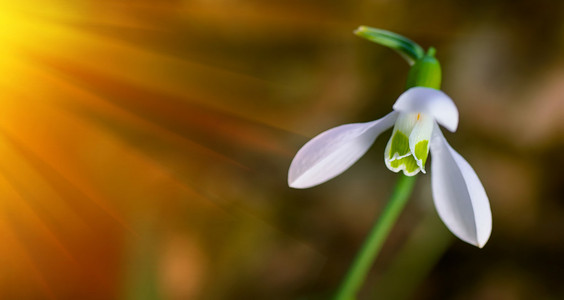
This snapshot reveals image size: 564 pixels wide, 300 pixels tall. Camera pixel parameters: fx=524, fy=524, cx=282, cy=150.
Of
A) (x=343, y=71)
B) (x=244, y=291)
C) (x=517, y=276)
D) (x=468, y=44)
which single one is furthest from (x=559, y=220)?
(x=244, y=291)

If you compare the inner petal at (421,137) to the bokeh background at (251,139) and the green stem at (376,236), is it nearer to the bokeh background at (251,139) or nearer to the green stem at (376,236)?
the green stem at (376,236)

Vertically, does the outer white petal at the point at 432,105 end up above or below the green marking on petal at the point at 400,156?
above

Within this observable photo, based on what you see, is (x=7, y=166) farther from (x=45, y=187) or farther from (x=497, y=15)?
(x=497, y=15)

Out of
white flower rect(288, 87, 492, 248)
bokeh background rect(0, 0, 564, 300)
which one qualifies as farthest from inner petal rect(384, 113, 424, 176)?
bokeh background rect(0, 0, 564, 300)

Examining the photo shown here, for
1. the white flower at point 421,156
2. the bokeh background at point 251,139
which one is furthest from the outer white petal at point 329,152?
the bokeh background at point 251,139

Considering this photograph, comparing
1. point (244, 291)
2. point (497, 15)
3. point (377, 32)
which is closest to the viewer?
point (377, 32)
